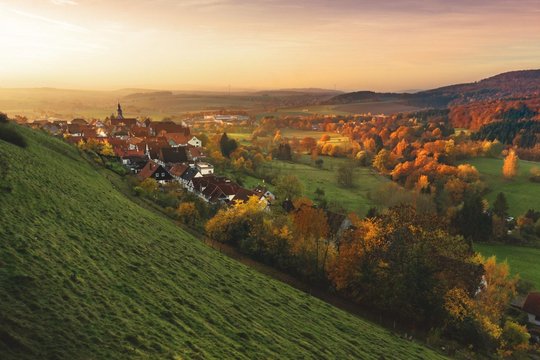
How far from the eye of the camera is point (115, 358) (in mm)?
13078

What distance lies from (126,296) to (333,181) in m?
91.3

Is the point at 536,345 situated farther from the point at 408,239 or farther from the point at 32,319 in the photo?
the point at 32,319

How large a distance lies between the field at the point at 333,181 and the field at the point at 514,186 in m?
29.0

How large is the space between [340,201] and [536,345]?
48.9m

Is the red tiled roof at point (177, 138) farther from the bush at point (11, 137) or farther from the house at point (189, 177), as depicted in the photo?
the bush at point (11, 137)

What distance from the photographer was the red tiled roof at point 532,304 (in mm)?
48375

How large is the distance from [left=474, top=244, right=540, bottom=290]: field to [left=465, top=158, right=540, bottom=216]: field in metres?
20.0

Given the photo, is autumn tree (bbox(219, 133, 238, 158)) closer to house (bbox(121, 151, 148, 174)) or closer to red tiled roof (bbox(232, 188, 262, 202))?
house (bbox(121, 151, 148, 174))

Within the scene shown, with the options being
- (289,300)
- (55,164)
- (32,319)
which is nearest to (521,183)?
(289,300)

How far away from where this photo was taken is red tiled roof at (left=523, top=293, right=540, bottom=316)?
159 feet

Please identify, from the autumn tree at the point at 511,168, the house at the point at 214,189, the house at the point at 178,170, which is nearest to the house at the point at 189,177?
the house at the point at 178,170

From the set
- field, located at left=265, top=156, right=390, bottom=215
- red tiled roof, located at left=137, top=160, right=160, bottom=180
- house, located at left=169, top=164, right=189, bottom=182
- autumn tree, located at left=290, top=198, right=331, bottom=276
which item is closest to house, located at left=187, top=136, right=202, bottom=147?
field, located at left=265, top=156, right=390, bottom=215

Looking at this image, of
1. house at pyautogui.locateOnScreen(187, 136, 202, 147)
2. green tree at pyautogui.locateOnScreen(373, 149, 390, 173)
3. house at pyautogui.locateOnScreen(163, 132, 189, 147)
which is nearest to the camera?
house at pyautogui.locateOnScreen(163, 132, 189, 147)

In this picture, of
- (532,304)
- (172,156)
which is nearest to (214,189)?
(172,156)
